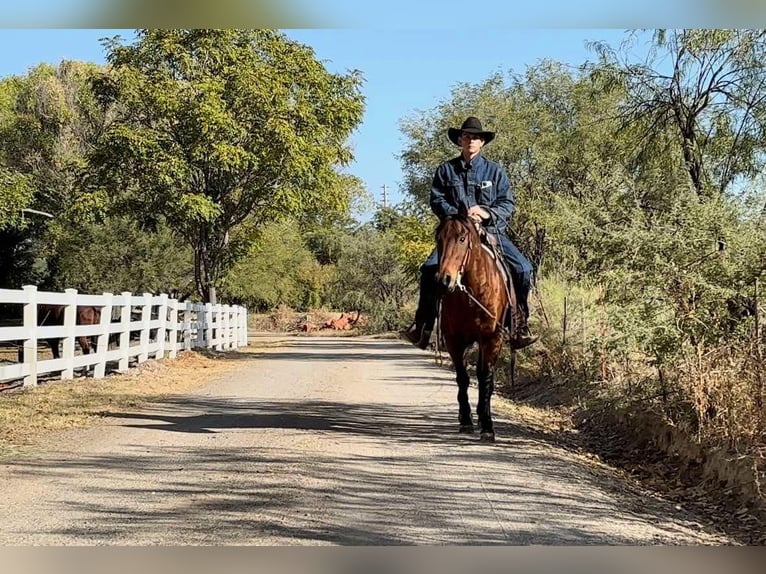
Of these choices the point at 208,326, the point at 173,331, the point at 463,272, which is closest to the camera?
the point at 463,272

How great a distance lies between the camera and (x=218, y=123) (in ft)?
65.4

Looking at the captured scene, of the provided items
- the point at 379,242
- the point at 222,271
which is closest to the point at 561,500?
the point at 222,271

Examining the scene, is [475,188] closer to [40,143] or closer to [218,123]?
[218,123]

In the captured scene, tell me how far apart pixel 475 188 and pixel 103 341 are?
8.45m

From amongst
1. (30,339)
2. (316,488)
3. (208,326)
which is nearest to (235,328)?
(208,326)

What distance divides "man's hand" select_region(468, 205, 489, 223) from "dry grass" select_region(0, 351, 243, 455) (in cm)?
447

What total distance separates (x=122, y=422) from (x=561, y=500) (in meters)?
5.15

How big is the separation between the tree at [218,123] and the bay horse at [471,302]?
13164 mm

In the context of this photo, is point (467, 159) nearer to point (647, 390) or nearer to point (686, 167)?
point (647, 390)

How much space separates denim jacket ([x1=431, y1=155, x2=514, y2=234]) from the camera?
779 centimetres

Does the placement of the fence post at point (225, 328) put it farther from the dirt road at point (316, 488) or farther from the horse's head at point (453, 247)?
the horse's head at point (453, 247)

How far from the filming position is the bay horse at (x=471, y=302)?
7.29m

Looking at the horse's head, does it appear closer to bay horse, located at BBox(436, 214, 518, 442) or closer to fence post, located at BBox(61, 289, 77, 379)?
bay horse, located at BBox(436, 214, 518, 442)

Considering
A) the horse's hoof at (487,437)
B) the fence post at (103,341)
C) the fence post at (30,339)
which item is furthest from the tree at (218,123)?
the horse's hoof at (487,437)
